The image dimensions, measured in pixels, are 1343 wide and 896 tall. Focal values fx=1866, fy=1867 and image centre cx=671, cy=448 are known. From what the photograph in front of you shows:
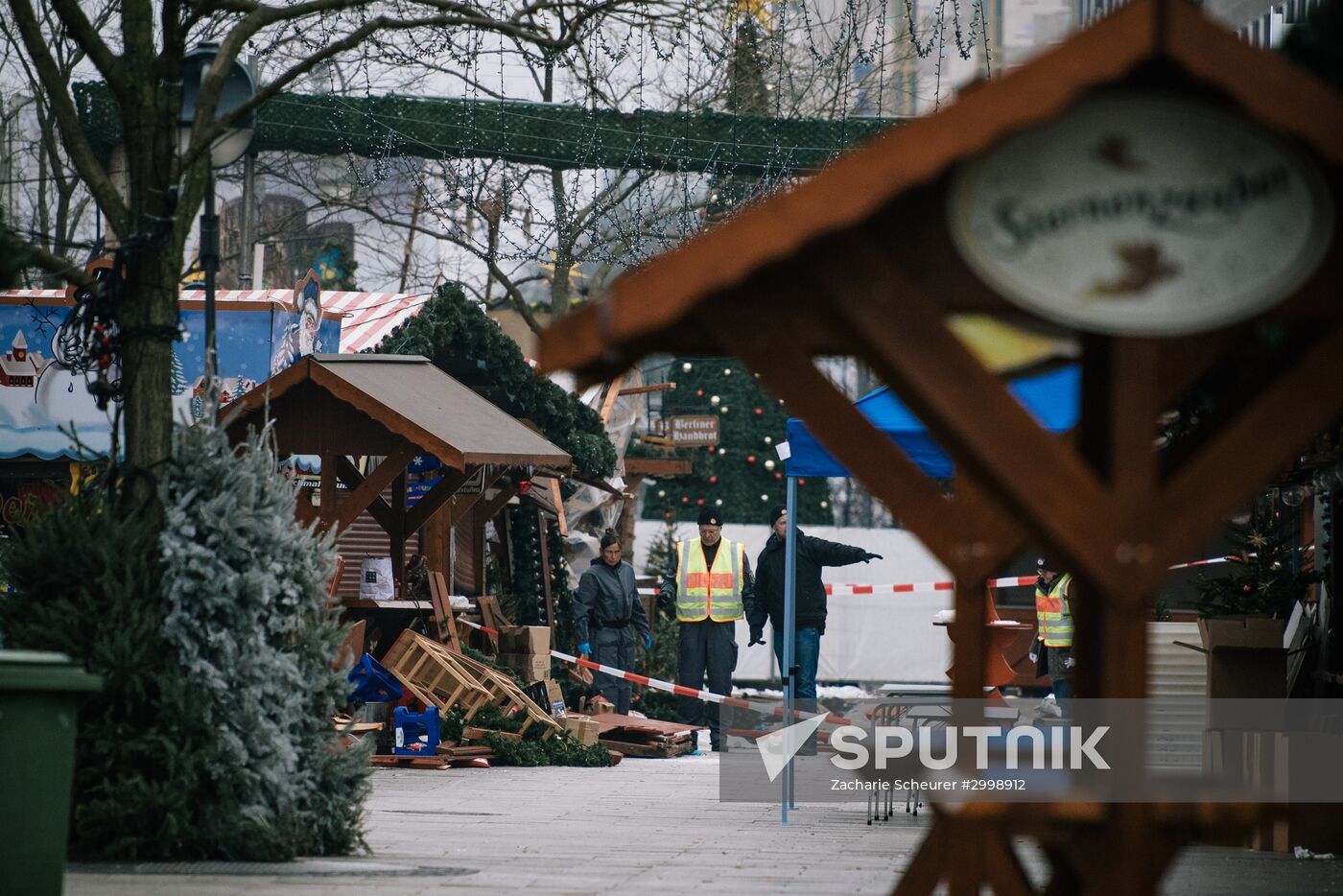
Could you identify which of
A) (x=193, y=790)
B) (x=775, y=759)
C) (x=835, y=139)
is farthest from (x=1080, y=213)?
(x=835, y=139)

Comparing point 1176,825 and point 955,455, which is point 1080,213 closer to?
point 955,455

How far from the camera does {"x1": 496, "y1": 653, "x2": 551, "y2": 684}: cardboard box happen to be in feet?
59.4

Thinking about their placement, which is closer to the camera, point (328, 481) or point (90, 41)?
point (90, 41)

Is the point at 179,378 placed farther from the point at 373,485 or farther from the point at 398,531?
the point at 373,485

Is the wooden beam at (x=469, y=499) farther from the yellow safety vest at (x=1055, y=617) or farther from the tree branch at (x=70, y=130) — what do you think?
the tree branch at (x=70, y=130)

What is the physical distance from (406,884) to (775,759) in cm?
590

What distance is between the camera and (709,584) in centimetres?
1877

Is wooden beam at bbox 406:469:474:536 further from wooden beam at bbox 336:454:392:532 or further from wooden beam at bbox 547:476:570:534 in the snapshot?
wooden beam at bbox 547:476:570:534

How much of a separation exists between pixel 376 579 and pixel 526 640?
2.20 meters

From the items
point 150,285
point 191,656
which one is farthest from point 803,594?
point 191,656

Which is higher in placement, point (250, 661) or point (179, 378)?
point (179, 378)

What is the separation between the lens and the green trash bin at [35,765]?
7.05m

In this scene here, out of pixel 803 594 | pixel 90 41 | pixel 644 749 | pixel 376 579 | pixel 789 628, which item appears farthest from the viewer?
pixel 644 749

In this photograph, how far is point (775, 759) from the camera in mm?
13836
